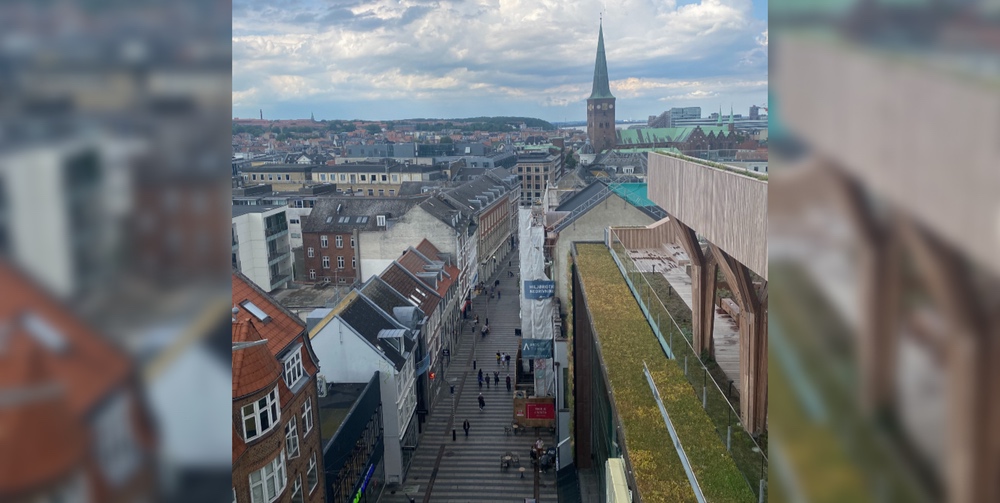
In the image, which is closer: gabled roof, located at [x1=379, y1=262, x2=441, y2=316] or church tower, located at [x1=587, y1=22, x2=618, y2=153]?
gabled roof, located at [x1=379, y1=262, x2=441, y2=316]

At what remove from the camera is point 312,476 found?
2077 centimetres

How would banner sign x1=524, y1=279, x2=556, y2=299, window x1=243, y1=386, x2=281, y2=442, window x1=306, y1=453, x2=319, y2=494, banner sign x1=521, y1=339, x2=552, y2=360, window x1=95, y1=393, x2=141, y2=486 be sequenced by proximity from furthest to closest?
banner sign x1=524, y1=279, x2=556, y2=299 → banner sign x1=521, y1=339, x2=552, y2=360 → window x1=306, y1=453, x2=319, y2=494 → window x1=243, y1=386, x2=281, y2=442 → window x1=95, y1=393, x2=141, y2=486

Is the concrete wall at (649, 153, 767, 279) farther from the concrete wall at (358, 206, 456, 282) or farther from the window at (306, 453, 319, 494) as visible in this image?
the concrete wall at (358, 206, 456, 282)

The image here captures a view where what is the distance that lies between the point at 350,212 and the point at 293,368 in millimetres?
33070

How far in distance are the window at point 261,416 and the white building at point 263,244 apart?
31.3 meters

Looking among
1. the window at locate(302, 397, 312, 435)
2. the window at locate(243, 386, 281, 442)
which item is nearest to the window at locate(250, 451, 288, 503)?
the window at locate(243, 386, 281, 442)

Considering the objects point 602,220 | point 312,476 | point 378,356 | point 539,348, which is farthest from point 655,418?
point 602,220

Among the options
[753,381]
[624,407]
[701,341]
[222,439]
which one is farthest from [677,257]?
[222,439]

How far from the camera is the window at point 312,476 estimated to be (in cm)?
2044

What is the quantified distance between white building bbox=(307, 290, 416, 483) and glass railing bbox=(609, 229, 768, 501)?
1135 cm

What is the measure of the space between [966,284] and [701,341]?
52.7ft

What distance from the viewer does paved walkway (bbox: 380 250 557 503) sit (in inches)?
1117

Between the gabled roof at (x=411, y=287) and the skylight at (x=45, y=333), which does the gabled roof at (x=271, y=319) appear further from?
the skylight at (x=45, y=333)

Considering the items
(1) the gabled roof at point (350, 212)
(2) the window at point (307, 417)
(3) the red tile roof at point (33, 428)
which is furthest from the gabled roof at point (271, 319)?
(1) the gabled roof at point (350, 212)
